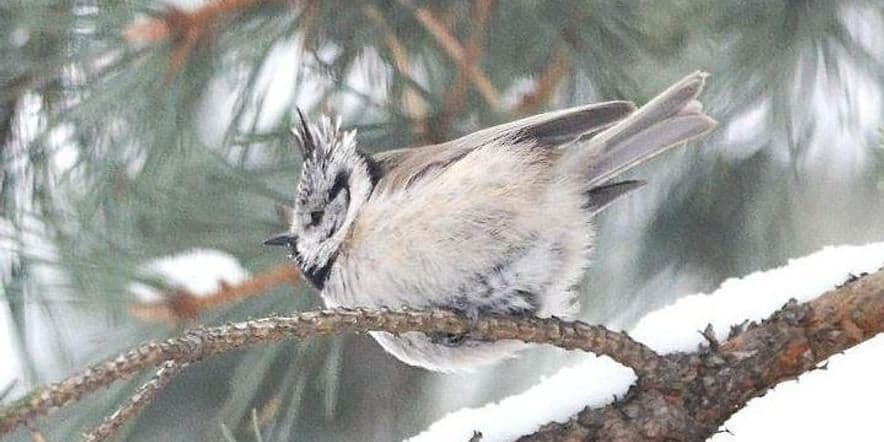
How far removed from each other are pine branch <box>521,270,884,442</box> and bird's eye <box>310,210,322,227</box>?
32 centimetres

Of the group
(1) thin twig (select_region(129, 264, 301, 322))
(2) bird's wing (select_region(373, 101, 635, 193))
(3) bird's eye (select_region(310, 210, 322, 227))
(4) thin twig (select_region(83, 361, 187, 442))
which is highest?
(2) bird's wing (select_region(373, 101, 635, 193))

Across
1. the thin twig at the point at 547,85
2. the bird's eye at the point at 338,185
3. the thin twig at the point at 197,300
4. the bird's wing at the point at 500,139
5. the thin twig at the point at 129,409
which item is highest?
the thin twig at the point at 547,85

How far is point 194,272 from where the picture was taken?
1.17m

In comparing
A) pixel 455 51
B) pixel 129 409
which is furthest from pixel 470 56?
pixel 129 409

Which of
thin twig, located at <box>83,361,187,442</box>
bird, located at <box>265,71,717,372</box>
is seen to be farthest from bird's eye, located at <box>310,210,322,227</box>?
thin twig, located at <box>83,361,187,442</box>

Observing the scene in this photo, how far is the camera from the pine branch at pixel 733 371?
0.78 meters

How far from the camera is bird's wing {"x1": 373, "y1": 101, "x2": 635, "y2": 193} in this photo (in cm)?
97

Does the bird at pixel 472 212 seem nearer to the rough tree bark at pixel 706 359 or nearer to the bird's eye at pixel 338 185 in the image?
the bird's eye at pixel 338 185

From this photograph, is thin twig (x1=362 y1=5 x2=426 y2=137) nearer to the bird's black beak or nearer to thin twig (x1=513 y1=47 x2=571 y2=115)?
thin twig (x1=513 y1=47 x2=571 y2=115)

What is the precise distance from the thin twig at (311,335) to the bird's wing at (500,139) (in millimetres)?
191

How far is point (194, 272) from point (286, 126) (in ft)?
0.49

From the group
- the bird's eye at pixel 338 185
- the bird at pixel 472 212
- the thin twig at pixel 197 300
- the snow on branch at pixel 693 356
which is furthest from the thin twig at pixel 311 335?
the thin twig at pixel 197 300

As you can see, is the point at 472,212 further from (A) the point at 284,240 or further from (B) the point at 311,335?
(B) the point at 311,335

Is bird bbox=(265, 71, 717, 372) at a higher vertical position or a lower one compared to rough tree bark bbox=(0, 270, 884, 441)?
higher
